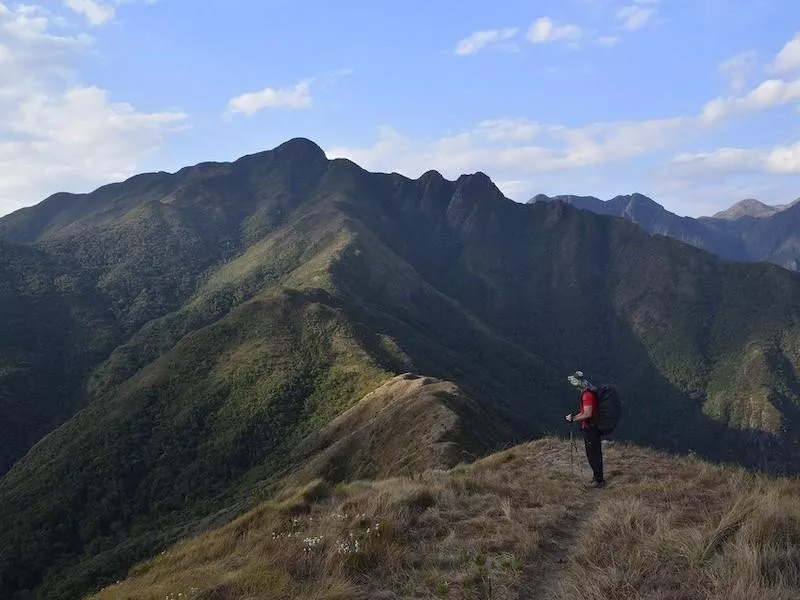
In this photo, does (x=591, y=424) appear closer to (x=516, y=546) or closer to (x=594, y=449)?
(x=594, y=449)

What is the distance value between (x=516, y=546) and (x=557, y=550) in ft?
2.08

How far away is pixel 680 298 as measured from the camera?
614 feet

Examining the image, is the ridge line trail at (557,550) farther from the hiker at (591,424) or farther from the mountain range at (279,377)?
the mountain range at (279,377)

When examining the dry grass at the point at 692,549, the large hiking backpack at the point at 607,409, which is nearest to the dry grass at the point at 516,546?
the dry grass at the point at 692,549

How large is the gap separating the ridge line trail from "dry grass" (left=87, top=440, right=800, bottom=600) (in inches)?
1.0

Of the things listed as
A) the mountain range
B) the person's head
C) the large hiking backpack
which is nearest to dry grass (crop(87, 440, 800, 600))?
the large hiking backpack

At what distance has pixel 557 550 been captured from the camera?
888 centimetres

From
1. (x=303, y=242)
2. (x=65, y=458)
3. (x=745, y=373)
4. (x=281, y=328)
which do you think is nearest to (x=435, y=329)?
(x=303, y=242)

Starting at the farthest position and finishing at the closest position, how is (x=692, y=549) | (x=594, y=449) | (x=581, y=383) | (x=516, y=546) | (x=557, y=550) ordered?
(x=594, y=449), (x=581, y=383), (x=557, y=550), (x=516, y=546), (x=692, y=549)

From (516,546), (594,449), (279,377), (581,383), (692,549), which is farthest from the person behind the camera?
(279,377)

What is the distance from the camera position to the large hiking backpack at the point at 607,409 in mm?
13016

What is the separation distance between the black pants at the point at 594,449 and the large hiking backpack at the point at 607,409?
146 millimetres

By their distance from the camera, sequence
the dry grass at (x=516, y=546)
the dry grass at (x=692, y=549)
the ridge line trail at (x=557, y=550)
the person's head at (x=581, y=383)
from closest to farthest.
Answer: the dry grass at (x=692, y=549) → the dry grass at (x=516, y=546) → the ridge line trail at (x=557, y=550) → the person's head at (x=581, y=383)

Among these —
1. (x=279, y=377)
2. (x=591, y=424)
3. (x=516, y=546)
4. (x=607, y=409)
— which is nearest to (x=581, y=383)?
(x=607, y=409)
